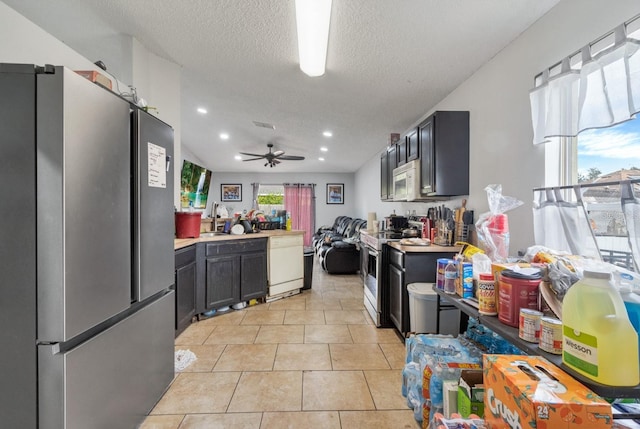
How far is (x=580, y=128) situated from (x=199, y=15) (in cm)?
250

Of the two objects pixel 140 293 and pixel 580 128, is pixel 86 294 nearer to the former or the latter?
pixel 140 293

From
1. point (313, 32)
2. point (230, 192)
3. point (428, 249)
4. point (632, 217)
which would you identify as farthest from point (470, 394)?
point (230, 192)

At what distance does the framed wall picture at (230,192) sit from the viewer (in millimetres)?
9078

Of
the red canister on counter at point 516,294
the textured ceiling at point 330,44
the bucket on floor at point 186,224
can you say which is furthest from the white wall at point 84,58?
the red canister on counter at point 516,294

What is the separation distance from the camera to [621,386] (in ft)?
2.39

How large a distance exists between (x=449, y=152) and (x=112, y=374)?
9.49 ft

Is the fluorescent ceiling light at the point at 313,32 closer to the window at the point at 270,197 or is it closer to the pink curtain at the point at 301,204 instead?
the pink curtain at the point at 301,204

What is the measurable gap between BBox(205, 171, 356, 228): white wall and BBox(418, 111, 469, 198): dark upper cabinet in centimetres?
630

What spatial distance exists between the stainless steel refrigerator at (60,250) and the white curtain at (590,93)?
2295 mm

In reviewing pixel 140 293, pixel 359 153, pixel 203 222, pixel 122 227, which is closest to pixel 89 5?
pixel 122 227

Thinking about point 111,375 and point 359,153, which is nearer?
point 111,375

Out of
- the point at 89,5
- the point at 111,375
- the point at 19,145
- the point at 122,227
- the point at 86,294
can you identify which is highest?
the point at 89,5

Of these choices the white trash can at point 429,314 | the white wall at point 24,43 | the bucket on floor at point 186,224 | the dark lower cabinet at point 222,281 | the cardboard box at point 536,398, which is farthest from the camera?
the dark lower cabinet at point 222,281

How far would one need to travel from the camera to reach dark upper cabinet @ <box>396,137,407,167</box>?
11.3 ft
